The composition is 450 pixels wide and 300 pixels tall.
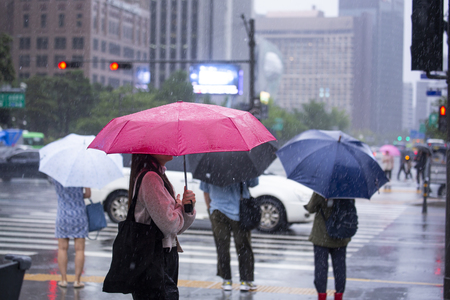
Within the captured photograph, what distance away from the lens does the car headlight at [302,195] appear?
1174cm

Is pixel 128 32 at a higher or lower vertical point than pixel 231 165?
higher

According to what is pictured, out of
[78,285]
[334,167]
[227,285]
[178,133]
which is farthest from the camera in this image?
[78,285]

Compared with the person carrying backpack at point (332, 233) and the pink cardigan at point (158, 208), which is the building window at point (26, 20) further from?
the pink cardigan at point (158, 208)

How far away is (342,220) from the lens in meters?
5.77

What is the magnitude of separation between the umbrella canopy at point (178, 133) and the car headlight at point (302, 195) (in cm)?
793

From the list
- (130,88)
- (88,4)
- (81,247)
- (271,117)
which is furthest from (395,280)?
(88,4)

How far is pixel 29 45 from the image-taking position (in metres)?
95.8

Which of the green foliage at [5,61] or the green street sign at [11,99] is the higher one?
the green foliage at [5,61]

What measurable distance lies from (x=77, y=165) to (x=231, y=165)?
1.80m

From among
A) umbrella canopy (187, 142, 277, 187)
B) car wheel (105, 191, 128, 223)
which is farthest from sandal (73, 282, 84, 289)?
car wheel (105, 191, 128, 223)

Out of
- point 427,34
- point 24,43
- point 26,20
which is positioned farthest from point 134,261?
point 24,43

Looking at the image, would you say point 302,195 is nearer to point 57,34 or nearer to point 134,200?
point 134,200

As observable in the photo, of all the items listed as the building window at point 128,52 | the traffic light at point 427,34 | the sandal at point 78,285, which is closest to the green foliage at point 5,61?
the sandal at point 78,285

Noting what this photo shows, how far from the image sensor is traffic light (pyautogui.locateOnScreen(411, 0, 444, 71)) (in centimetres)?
640
